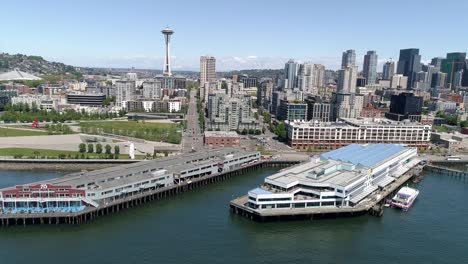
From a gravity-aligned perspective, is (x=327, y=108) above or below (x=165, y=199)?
above

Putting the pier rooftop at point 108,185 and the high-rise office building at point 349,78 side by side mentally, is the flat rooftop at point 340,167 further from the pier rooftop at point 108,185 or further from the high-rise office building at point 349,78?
the high-rise office building at point 349,78

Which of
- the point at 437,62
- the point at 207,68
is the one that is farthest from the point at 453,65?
the point at 207,68

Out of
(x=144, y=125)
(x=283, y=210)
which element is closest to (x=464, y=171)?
(x=283, y=210)

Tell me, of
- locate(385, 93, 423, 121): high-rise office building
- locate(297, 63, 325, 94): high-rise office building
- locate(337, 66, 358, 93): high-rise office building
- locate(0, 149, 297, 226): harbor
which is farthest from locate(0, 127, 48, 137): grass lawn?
locate(337, 66, 358, 93): high-rise office building

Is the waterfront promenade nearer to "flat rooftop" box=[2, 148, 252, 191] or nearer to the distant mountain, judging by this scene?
"flat rooftop" box=[2, 148, 252, 191]

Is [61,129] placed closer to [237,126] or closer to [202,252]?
[237,126]

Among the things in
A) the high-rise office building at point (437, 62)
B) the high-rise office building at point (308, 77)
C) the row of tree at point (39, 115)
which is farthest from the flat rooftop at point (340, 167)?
the high-rise office building at point (437, 62)
